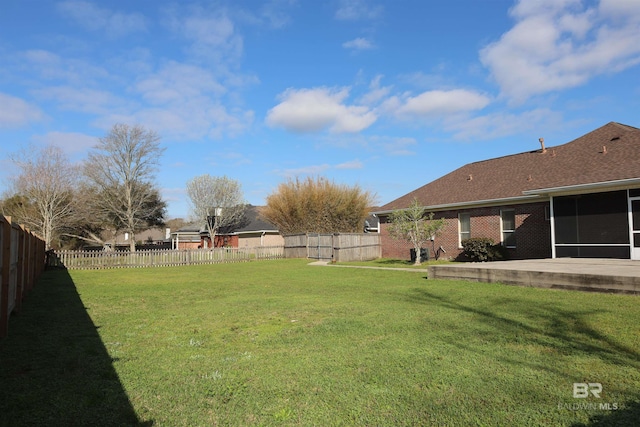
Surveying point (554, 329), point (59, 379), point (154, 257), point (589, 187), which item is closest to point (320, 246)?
point (154, 257)

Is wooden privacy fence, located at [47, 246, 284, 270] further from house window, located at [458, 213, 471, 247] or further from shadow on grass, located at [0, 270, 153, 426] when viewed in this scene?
shadow on grass, located at [0, 270, 153, 426]

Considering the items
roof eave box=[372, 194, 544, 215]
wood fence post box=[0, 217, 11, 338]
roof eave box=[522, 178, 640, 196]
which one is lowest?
wood fence post box=[0, 217, 11, 338]

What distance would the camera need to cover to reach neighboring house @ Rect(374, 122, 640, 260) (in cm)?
1294

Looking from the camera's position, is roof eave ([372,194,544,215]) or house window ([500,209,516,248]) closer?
roof eave ([372,194,544,215])

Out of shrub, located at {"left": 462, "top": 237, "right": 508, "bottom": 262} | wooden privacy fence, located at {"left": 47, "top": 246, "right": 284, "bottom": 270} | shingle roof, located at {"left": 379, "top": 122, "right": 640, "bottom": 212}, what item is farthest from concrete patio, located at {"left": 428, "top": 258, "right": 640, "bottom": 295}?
wooden privacy fence, located at {"left": 47, "top": 246, "right": 284, "bottom": 270}

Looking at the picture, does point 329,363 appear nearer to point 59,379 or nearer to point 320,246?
point 59,379

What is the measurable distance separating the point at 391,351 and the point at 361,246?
20.1 meters

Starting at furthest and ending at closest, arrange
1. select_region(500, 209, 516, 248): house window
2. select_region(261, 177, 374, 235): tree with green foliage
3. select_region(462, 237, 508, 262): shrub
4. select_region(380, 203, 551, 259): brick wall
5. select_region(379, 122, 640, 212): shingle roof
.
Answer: select_region(261, 177, 374, 235): tree with green foliage < select_region(500, 209, 516, 248): house window < select_region(462, 237, 508, 262): shrub < select_region(380, 203, 551, 259): brick wall < select_region(379, 122, 640, 212): shingle roof

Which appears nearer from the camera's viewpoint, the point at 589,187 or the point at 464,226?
the point at 589,187

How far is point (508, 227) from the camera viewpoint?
56.9ft

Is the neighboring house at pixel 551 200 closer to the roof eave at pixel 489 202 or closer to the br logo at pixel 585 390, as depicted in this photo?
the roof eave at pixel 489 202

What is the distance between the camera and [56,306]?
26.7 ft

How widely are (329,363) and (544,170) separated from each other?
1712 centimetres

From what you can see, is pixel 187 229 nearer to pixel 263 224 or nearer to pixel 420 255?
pixel 263 224
